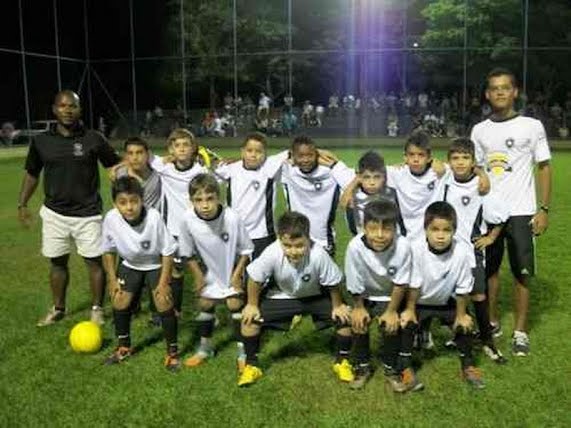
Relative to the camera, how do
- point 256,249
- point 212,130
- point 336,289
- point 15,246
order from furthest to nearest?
point 212,130, point 15,246, point 256,249, point 336,289

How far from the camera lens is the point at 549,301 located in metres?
6.91

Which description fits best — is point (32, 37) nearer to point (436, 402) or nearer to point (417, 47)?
point (417, 47)

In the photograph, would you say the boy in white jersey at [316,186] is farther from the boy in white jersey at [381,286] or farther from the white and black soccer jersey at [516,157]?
the boy in white jersey at [381,286]

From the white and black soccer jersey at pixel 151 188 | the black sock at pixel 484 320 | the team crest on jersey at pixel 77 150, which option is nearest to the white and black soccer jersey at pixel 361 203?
the black sock at pixel 484 320

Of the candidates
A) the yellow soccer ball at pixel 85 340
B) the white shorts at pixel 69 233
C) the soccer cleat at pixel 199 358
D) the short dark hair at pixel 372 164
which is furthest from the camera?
the white shorts at pixel 69 233

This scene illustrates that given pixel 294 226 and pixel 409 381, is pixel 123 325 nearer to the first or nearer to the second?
pixel 294 226

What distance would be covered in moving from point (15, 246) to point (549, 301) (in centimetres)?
692

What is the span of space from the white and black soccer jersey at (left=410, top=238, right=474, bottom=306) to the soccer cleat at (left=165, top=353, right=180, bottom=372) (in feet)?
6.03

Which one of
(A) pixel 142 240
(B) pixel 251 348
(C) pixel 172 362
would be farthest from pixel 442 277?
(A) pixel 142 240

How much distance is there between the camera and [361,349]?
4922 millimetres

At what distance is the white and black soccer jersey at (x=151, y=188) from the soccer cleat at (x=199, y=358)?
143cm

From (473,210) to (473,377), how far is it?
1.21m

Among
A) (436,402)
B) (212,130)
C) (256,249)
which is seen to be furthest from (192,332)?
(212,130)

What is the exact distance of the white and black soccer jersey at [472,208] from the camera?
17.4 ft
